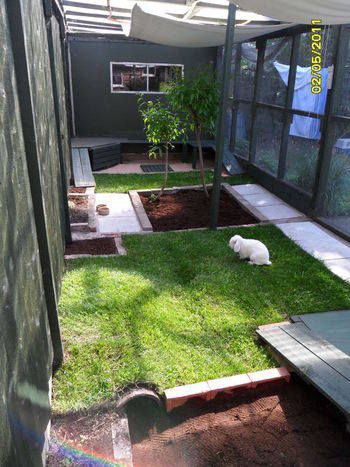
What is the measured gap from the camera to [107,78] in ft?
Answer: 37.2

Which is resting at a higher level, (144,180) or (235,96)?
(235,96)

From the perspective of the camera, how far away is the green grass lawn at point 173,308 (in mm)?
2945

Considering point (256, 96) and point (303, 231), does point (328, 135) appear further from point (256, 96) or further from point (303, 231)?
point (256, 96)

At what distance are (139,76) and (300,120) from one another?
253 inches

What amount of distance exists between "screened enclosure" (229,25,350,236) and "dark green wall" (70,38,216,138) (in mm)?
3047

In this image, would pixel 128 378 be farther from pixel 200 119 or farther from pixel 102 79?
pixel 102 79

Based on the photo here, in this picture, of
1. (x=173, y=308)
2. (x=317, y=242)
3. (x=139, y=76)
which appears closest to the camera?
(x=173, y=308)

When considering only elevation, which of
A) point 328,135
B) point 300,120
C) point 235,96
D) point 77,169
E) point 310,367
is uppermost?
point 235,96

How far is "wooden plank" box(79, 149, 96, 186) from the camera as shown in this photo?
7748 millimetres

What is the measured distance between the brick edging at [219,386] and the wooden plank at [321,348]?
293mm

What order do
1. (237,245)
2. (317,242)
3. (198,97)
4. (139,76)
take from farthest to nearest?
1. (139,76)
2. (198,97)
3. (317,242)
4. (237,245)

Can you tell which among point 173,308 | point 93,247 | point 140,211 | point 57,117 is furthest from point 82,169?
point 173,308

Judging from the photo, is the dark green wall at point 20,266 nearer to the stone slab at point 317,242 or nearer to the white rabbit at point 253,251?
the white rabbit at point 253,251

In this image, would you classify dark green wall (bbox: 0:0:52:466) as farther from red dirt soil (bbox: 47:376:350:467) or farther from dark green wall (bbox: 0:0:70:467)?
red dirt soil (bbox: 47:376:350:467)
